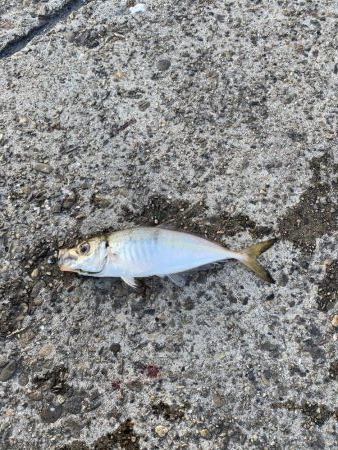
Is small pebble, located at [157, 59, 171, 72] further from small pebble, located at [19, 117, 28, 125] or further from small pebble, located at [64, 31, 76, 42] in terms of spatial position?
small pebble, located at [19, 117, 28, 125]

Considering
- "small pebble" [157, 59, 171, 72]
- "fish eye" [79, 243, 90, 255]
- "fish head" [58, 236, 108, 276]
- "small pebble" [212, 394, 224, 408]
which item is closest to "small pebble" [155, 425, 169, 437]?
"small pebble" [212, 394, 224, 408]

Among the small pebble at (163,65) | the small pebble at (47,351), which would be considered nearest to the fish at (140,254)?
the small pebble at (47,351)

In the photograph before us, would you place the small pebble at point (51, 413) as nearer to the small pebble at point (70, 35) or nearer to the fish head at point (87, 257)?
the fish head at point (87, 257)

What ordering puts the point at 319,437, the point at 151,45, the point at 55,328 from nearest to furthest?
1. the point at 319,437
2. the point at 55,328
3. the point at 151,45

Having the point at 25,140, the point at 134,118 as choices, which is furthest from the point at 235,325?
the point at 25,140

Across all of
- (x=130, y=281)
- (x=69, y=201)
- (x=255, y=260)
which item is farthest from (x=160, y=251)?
(x=69, y=201)

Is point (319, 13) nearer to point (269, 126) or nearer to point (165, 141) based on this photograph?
point (269, 126)
